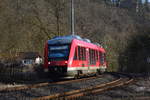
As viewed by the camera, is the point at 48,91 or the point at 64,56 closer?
the point at 48,91

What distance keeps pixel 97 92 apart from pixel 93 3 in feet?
228

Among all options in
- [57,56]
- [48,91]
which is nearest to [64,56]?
[57,56]

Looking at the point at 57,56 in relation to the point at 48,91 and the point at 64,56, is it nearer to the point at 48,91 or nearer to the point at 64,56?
the point at 64,56

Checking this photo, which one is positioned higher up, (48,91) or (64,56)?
(64,56)

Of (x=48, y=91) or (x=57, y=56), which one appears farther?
(x=57, y=56)

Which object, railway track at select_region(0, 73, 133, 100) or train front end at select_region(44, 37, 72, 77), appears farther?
train front end at select_region(44, 37, 72, 77)

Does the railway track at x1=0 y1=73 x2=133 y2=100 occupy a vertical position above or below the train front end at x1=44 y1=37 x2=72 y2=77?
below

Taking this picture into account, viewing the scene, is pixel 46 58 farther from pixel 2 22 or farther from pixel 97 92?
pixel 2 22

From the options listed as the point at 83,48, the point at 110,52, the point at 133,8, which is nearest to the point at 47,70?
the point at 83,48

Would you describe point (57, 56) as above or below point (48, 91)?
above

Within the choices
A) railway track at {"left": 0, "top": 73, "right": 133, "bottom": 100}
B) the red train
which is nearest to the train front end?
the red train

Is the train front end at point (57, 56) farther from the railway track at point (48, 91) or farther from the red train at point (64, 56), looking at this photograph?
the railway track at point (48, 91)

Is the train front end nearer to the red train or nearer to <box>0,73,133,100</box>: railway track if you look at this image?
the red train

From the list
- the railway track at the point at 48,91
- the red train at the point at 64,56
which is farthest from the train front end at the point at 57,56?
the railway track at the point at 48,91
